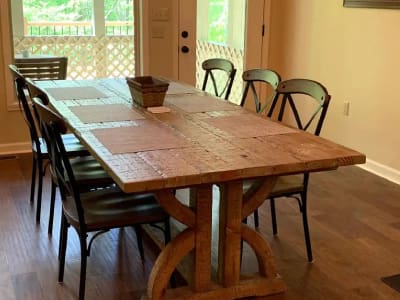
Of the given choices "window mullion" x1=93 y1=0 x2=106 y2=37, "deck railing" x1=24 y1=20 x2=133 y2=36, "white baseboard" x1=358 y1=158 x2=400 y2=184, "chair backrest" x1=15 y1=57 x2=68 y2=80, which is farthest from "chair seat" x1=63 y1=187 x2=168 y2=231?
"window mullion" x1=93 y1=0 x2=106 y2=37

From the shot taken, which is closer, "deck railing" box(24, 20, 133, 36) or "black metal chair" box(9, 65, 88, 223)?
"black metal chair" box(9, 65, 88, 223)

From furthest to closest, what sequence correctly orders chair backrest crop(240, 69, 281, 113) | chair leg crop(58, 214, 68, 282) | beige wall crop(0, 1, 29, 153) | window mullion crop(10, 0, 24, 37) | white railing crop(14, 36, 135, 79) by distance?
white railing crop(14, 36, 135, 79) → window mullion crop(10, 0, 24, 37) → beige wall crop(0, 1, 29, 153) → chair backrest crop(240, 69, 281, 113) → chair leg crop(58, 214, 68, 282)

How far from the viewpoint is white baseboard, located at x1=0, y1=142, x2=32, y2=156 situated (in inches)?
189

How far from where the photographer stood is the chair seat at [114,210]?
235cm

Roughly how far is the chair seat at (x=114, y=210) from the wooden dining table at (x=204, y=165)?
172 millimetres

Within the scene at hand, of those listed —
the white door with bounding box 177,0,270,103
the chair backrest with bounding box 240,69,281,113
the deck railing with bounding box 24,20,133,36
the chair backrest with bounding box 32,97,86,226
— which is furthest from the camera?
the white door with bounding box 177,0,270,103

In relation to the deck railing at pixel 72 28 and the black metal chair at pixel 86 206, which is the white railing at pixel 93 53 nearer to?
the deck railing at pixel 72 28

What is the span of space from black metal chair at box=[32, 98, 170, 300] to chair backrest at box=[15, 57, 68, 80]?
2.45 metres

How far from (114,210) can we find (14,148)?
8.92 ft

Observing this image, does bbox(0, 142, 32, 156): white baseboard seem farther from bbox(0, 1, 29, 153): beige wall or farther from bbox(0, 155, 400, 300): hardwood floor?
bbox(0, 155, 400, 300): hardwood floor

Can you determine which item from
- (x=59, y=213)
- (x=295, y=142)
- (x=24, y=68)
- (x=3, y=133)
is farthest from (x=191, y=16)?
(x=295, y=142)

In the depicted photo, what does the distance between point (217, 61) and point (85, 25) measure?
6.39 ft

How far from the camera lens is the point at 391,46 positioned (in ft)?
13.8

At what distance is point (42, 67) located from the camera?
485 centimetres
